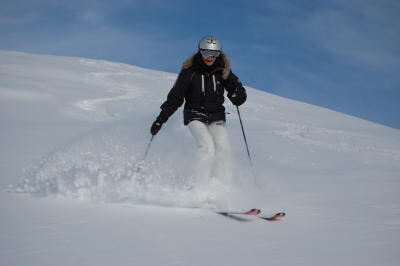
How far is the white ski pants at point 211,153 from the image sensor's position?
466 centimetres

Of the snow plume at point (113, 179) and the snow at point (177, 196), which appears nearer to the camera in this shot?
the snow at point (177, 196)

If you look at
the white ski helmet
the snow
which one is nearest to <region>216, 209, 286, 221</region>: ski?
the snow

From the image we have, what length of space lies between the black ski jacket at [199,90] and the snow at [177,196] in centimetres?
77

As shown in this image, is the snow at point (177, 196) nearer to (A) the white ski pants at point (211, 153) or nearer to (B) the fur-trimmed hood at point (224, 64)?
(A) the white ski pants at point (211, 153)

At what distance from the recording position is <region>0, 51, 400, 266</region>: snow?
274cm

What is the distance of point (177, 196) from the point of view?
4367 mm

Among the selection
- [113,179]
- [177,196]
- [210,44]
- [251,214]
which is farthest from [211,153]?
[210,44]

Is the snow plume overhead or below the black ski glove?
below

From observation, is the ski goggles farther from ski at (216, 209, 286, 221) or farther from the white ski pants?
ski at (216, 209, 286, 221)

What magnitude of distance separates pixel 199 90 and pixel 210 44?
562 mm

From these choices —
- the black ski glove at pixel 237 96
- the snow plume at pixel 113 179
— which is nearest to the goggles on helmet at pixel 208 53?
the black ski glove at pixel 237 96

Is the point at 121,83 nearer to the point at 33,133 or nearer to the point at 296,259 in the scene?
the point at 33,133

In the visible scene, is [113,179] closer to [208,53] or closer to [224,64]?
[208,53]

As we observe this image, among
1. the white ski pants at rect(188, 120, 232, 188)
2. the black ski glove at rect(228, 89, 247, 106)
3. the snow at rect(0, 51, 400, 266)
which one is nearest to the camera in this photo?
the snow at rect(0, 51, 400, 266)
